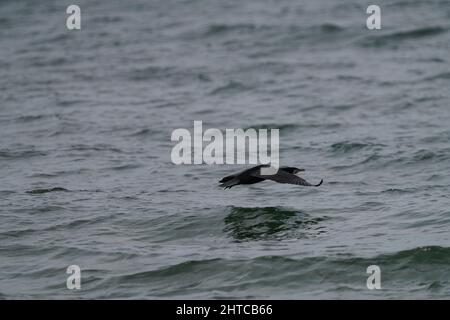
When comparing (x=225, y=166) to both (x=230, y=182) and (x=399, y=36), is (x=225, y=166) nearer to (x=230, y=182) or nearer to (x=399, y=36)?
(x=230, y=182)

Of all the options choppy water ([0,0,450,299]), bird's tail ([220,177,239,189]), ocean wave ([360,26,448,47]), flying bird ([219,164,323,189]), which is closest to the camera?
choppy water ([0,0,450,299])

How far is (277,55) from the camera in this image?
75.5 feet

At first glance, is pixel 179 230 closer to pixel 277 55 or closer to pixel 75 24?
pixel 277 55

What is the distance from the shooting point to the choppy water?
11250 mm

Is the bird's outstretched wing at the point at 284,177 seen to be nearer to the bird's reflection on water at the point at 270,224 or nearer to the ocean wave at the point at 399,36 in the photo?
the bird's reflection on water at the point at 270,224

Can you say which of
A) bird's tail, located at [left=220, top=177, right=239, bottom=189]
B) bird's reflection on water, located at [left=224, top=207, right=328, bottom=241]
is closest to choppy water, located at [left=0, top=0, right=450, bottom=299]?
bird's reflection on water, located at [left=224, top=207, right=328, bottom=241]

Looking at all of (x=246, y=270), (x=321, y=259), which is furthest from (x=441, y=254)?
(x=246, y=270)

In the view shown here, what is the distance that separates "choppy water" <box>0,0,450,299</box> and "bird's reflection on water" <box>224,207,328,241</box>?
0.03 meters

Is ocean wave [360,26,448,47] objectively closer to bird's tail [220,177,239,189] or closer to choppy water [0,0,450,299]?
choppy water [0,0,450,299]

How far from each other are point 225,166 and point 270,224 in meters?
2.88

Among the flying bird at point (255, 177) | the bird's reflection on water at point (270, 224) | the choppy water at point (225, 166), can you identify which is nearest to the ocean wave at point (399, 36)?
the choppy water at point (225, 166)

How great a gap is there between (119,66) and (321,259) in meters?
12.2

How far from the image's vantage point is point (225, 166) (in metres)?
15.5

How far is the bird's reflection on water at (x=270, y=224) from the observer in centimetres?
1231
